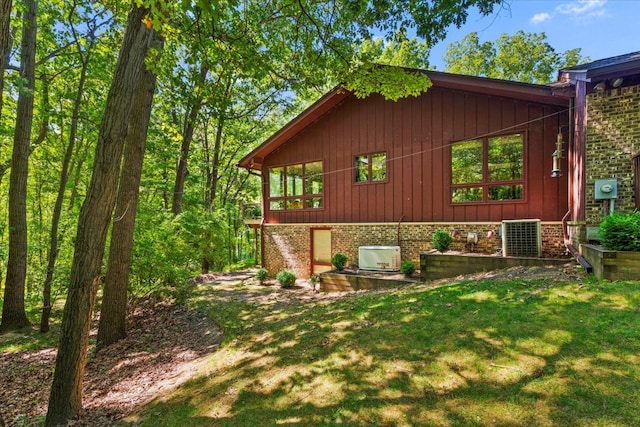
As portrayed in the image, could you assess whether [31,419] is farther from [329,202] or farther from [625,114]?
[625,114]

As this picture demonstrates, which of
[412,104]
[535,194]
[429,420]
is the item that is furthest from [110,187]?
[535,194]

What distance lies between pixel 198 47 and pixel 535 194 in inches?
320

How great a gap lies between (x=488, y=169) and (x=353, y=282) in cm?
477

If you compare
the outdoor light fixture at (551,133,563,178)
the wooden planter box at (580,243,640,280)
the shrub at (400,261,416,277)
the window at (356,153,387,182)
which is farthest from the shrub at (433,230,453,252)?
the wooden planter box at (580,243,640,280)

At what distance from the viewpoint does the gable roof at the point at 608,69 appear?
204 inches

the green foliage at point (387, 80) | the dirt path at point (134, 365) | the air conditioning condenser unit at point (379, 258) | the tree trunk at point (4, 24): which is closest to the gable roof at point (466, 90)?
the green foliage at point (387, 80)

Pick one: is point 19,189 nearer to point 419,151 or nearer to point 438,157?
point 419,151

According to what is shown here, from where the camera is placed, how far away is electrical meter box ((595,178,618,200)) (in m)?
5.58

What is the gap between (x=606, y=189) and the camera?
5609mm

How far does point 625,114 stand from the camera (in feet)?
18.4

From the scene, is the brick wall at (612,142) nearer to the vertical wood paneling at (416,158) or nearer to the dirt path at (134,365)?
the dirt path at (134,365)

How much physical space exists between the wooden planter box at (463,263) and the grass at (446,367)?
169 cm

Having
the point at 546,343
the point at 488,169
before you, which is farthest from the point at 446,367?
the point at 488,169

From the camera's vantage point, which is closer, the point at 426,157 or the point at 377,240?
the point at 426,157
